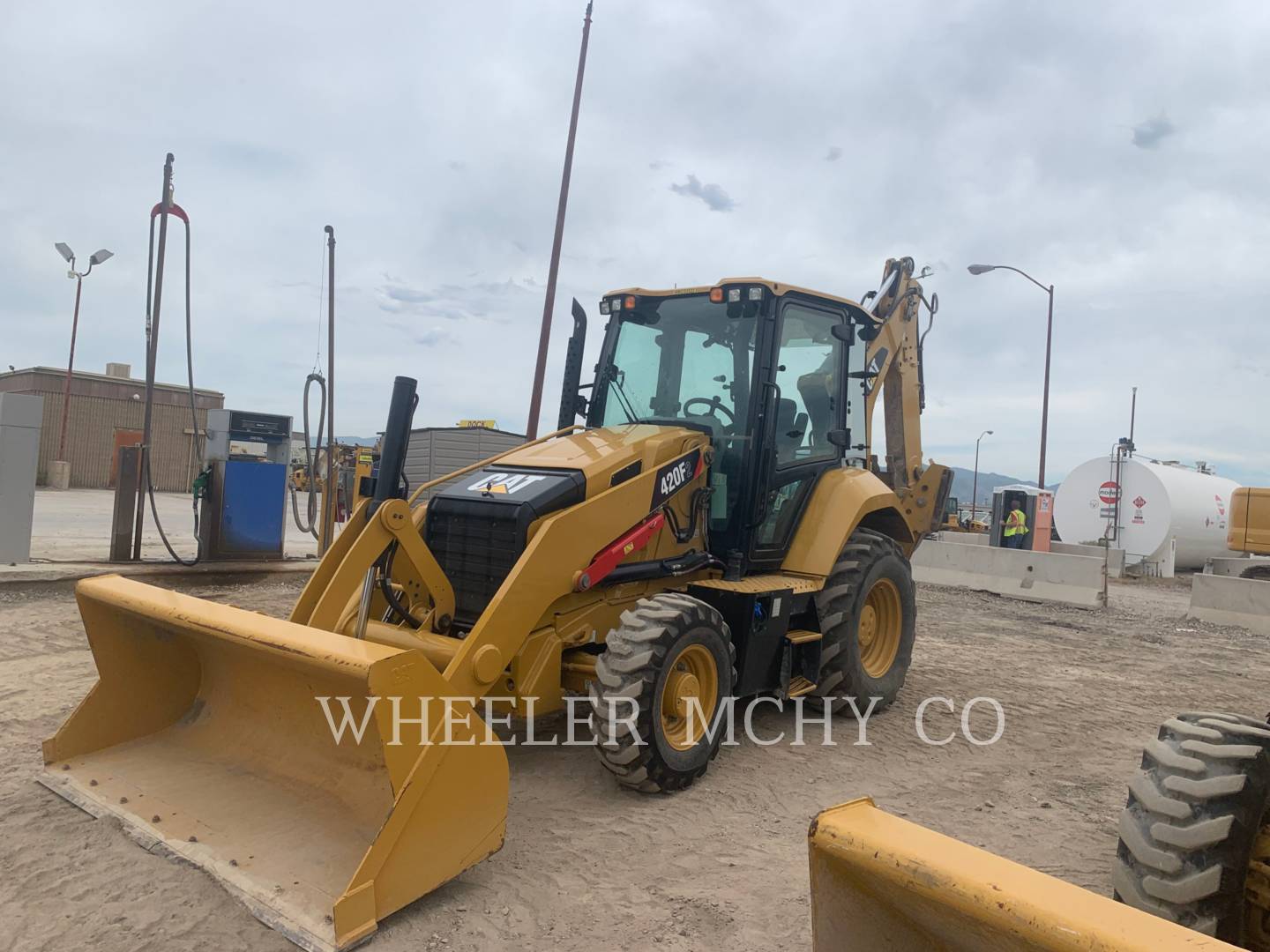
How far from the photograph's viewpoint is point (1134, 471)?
65.1 feet

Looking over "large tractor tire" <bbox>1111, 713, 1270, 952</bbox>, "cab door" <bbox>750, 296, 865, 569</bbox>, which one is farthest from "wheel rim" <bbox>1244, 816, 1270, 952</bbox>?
"cab door" <bbox>750, 296, 865, 569</bbox>

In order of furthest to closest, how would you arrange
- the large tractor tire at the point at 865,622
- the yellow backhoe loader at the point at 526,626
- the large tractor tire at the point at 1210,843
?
the large tractor tire at the point at 865,622 < the yellow backhoe loader at the point at 526,626 < the large tractor tire at the point at 1210,843

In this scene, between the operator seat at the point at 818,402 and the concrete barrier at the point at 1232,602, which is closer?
the operator seat at the point at 818,402

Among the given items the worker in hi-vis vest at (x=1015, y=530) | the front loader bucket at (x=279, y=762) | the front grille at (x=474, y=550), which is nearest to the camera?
the front loader bucket at (x=279, y=762)

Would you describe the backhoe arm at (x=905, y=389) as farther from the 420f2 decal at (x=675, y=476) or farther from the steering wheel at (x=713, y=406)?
the 420f2 decal at (x=675, y=476)

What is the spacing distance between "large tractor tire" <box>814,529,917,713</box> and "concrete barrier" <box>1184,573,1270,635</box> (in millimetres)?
7247

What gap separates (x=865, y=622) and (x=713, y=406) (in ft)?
6.17

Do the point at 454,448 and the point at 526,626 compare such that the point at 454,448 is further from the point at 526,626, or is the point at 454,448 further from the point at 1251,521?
the point at 526,626

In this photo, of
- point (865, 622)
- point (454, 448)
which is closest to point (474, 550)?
point (865, 622)

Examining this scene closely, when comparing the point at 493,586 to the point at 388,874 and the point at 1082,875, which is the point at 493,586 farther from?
the point at 1082,875

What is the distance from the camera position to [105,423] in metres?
32.7

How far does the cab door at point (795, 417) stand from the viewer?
538 centimetres

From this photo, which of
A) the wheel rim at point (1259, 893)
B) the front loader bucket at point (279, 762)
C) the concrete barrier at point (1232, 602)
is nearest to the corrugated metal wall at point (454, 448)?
the concrete barrier at point (1232, 602)

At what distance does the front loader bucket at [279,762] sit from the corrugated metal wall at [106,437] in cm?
3040
